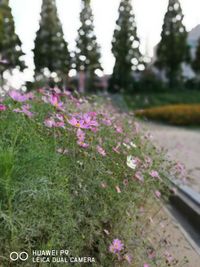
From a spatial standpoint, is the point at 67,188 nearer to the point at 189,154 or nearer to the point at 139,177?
the point at 139,177

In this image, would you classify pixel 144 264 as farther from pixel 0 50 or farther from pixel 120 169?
pixel 0 50

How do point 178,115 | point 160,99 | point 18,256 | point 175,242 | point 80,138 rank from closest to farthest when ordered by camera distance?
point 18,256 < point 80,138 < point 175,242 < point 178,115 < point 160,99

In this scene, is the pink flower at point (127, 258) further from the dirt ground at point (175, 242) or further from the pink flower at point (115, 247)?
the dirt ground at point (175, 242)

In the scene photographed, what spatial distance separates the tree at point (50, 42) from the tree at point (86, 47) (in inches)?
38.3

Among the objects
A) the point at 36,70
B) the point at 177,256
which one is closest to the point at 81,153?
the point at 177,256

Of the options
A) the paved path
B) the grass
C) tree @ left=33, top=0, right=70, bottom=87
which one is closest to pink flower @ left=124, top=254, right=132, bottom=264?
the paved path

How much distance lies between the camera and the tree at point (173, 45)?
27703 mm

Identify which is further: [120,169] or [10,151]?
[120,169]

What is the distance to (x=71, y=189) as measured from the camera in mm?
2195

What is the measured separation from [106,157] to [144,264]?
1.98 ft

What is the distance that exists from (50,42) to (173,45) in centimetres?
781

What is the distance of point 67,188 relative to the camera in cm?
215

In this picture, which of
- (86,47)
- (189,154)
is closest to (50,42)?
(86,47)

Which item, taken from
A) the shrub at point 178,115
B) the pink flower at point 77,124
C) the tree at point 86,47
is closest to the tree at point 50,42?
the tree at point 86,47
